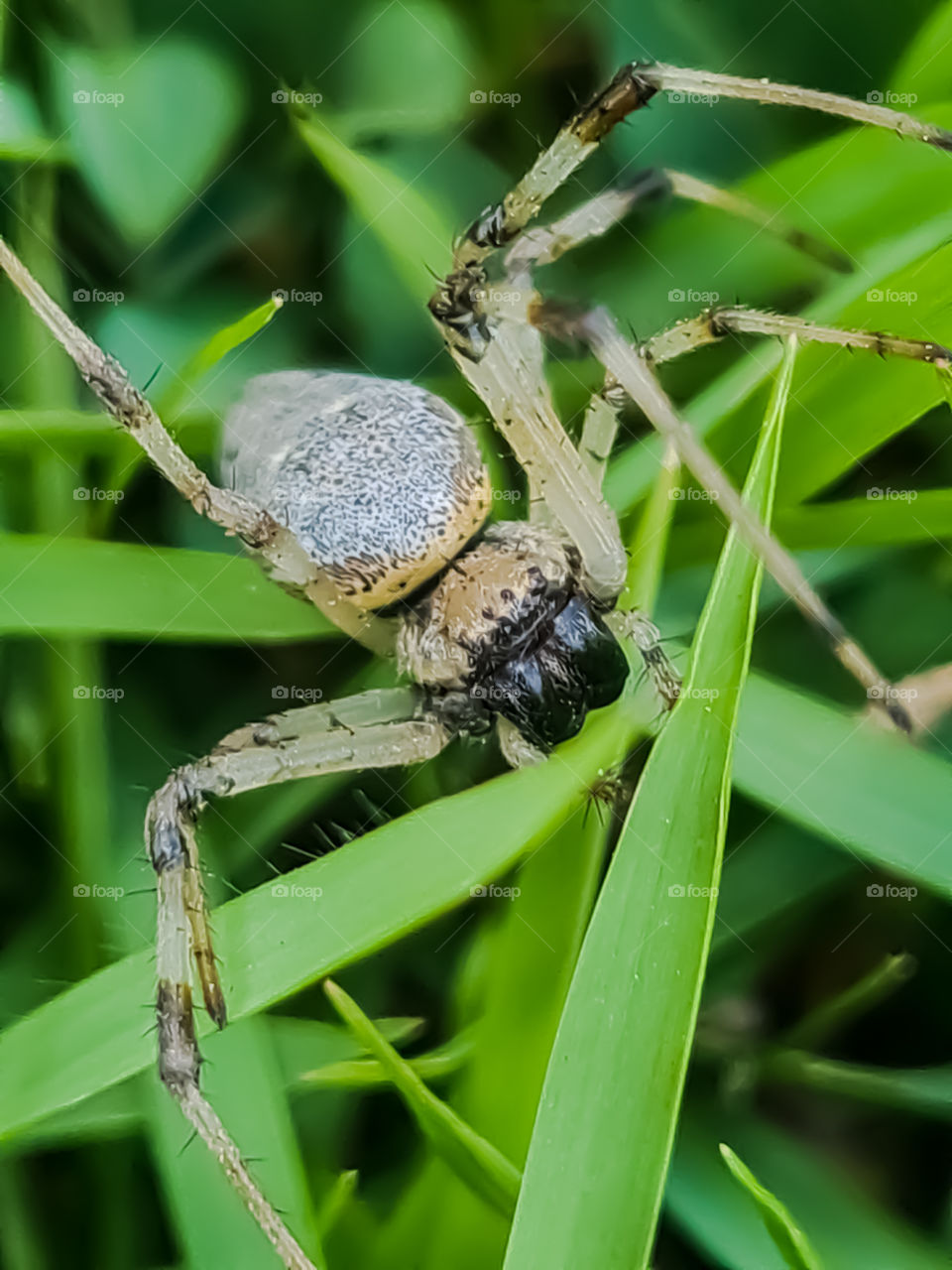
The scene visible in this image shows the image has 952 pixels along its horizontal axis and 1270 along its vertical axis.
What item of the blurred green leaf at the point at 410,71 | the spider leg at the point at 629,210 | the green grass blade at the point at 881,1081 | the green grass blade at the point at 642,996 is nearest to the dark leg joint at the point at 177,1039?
the green grass blade at the point at 642,996

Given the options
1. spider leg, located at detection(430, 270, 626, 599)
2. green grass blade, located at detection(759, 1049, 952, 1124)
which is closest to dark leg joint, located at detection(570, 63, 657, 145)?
spider leg, located at detection(430, 270, 626, 599)

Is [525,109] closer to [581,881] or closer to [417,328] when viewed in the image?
[417,328]

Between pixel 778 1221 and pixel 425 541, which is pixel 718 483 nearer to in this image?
pixel 425 541

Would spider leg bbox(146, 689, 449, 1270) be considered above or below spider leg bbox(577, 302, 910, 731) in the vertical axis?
below

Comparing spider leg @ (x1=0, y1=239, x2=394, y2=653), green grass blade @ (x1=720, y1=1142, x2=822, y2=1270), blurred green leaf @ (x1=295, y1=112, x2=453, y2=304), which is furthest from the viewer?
blurred green leaf @ (x1=295, y1=112, x2=453, y2=304)

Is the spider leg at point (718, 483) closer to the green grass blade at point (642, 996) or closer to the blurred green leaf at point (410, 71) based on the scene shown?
the green grass blade at point (642, 996)

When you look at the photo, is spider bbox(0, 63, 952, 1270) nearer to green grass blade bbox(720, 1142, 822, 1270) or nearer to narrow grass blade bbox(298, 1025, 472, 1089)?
narrow grass blade bbox(298, 1025, 472, 1089)

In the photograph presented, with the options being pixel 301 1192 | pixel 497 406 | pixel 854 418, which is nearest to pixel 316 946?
pixel 301 1192
